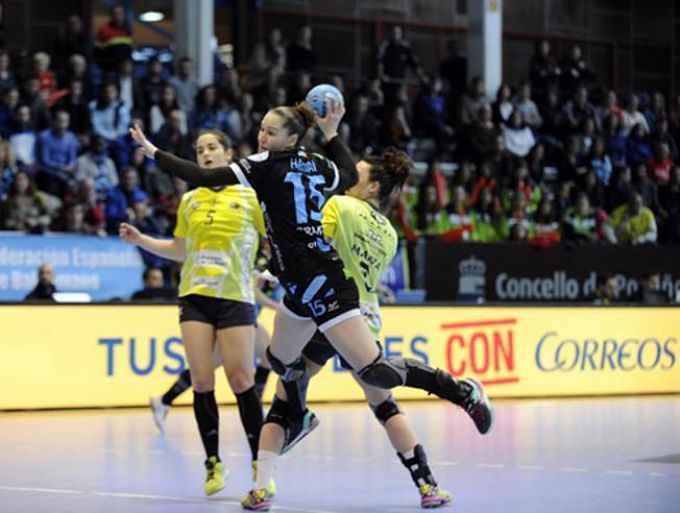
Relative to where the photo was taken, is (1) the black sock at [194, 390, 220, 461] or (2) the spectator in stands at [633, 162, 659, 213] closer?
(1) the black sock at [194, 390, 220, 461]

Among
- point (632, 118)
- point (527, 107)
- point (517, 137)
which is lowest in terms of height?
point (517, 137)

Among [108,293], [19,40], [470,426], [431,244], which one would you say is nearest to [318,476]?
[470,426]

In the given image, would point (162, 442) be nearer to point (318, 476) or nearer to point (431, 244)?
point (318, 476)

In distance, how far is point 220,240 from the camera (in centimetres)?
929

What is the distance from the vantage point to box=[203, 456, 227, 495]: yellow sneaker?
339 inches

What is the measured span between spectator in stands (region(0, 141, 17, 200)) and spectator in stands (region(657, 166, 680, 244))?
11021 millimetres

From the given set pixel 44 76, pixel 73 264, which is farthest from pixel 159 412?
pixel 44 76

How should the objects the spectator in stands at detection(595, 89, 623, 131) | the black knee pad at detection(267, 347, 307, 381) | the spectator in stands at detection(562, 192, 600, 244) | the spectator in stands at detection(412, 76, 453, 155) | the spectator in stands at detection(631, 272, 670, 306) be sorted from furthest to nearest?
the spectator in stands at detection(595, 89, 623, 131), the spectator in stands at detection(412, 76, 453, 155), the spectator in stands at detection(562, 192, 600, 244), the spectator in stands at detection(631, 272, 670, 306), the black knee pad at detection(267, 347, 307, 381)

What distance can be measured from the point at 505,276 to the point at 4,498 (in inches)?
550

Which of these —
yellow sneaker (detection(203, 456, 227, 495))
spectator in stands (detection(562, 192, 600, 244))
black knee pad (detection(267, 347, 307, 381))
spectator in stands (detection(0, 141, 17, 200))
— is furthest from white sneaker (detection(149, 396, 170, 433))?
spectator in stands (detection(562, 192, 600, 244))

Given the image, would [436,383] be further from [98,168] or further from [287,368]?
[98,168]

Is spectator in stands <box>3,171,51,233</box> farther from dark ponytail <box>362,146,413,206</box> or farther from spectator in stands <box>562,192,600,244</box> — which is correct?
dark ponytail <box>362,146,413,206</box>

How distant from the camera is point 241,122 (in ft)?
69.0

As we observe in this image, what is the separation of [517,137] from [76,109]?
7906 mm
